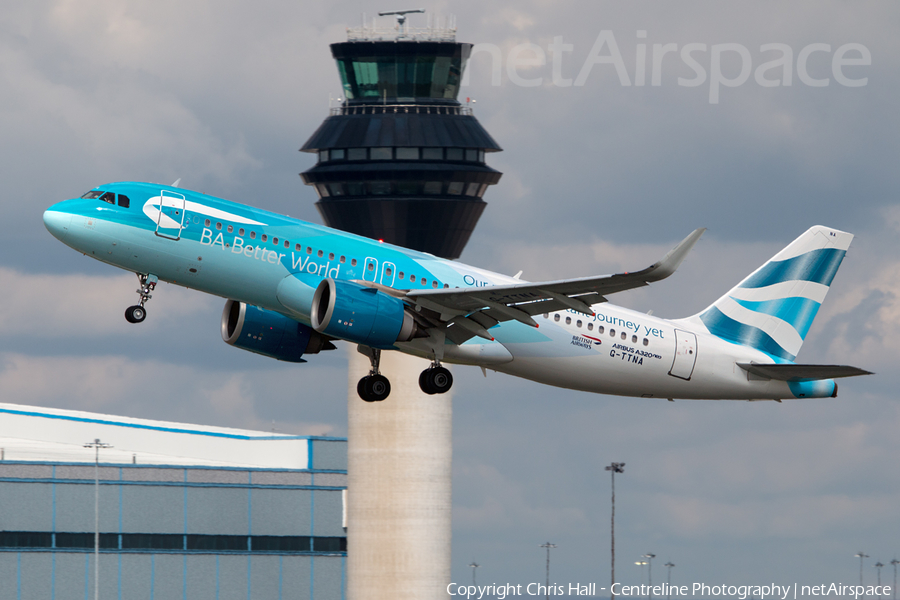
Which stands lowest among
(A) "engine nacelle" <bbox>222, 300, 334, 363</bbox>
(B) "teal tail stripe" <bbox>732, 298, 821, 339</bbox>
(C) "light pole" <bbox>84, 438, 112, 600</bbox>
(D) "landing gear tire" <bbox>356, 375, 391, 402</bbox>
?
(C) "light pole" <bbox>84, 438, 112, 600</bbox>

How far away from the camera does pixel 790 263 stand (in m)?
68.2

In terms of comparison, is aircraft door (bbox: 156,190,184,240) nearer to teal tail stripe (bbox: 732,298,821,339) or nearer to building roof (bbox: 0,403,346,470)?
teal tail stripe (bbox: 732,298,821,339)

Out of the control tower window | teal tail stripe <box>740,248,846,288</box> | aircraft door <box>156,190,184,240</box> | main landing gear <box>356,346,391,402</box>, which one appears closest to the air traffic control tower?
the control tower window

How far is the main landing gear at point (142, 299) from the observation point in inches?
2154

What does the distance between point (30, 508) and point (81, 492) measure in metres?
3.70

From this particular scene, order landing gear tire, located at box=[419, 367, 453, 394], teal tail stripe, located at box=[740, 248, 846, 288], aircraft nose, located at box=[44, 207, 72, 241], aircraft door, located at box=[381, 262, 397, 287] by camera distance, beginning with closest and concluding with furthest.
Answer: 1. aircraft nose, located at box=[44, 207, 72, 241]
2. aircraft door, located at box=[381, 262, 397, 287]
3. landing gear tire, located at box=[419, 367, 453, 394]
4. teal tail stripe, located at box=[740, 248, 846, 288]

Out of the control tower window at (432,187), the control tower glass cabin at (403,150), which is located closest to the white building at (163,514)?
Answer: the control tower glass cabin at (403,150)

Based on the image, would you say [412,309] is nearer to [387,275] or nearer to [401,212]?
[387,275]

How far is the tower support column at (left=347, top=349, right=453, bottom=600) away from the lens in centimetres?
10769

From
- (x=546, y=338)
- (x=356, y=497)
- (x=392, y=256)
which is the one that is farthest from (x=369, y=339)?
(x=356, y=497)

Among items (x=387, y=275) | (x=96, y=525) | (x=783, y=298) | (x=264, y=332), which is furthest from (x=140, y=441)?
(x=387, y=275)

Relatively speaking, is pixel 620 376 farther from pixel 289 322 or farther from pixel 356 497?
pixel 356 497

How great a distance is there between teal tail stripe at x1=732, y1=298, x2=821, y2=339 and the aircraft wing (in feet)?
45.1

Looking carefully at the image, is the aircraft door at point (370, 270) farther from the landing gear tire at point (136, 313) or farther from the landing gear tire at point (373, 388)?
the landing gear tire at point (136, 313)
